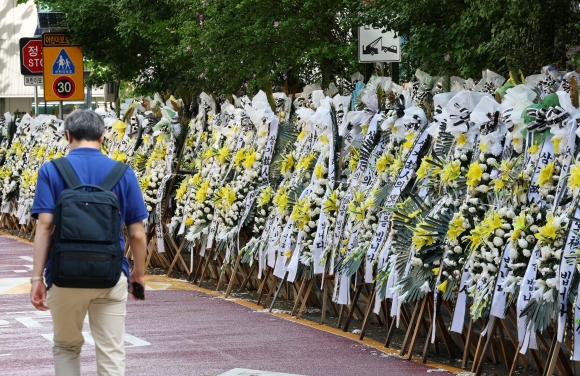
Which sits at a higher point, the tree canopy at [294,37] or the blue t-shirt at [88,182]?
the tree canopy at [294,37]

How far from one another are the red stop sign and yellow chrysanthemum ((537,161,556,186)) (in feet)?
54.8

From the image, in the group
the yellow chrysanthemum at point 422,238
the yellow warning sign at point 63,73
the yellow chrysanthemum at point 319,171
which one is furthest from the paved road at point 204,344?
the yellow warning sign at point 63,73

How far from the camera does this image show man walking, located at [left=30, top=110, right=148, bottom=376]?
5.95m

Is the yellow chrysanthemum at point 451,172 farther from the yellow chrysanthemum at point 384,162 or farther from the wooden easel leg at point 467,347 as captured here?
the yellow chrysanthemum at point 384,162

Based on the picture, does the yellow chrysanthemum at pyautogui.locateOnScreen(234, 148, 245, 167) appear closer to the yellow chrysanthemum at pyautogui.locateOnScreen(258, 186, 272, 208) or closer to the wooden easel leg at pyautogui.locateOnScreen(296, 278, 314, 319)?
the yellow chrysanthemum at pyautogui.locateOnScreen(258, 186, 272, 208)

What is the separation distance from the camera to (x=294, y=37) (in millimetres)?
14102

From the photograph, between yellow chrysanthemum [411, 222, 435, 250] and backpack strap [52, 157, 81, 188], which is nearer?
backpack strap [52, 157, 81, 188]

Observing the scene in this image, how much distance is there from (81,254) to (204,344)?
3732 millimetres

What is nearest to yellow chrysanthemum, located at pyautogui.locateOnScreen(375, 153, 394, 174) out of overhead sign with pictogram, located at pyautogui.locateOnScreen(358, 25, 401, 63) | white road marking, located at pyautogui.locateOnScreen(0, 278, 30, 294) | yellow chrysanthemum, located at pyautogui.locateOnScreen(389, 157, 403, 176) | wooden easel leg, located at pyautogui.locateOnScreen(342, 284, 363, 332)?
yellow chrysanthemum, located at pyautogui.locateOnScreen(389, 157, 403, 176)

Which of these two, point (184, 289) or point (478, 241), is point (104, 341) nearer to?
point (478, 241)

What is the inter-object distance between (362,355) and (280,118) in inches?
168

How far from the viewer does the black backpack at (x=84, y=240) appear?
19.5 feet

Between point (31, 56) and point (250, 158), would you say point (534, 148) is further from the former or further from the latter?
point (31, 56)

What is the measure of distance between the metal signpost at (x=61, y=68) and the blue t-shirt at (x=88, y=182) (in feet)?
46.6
